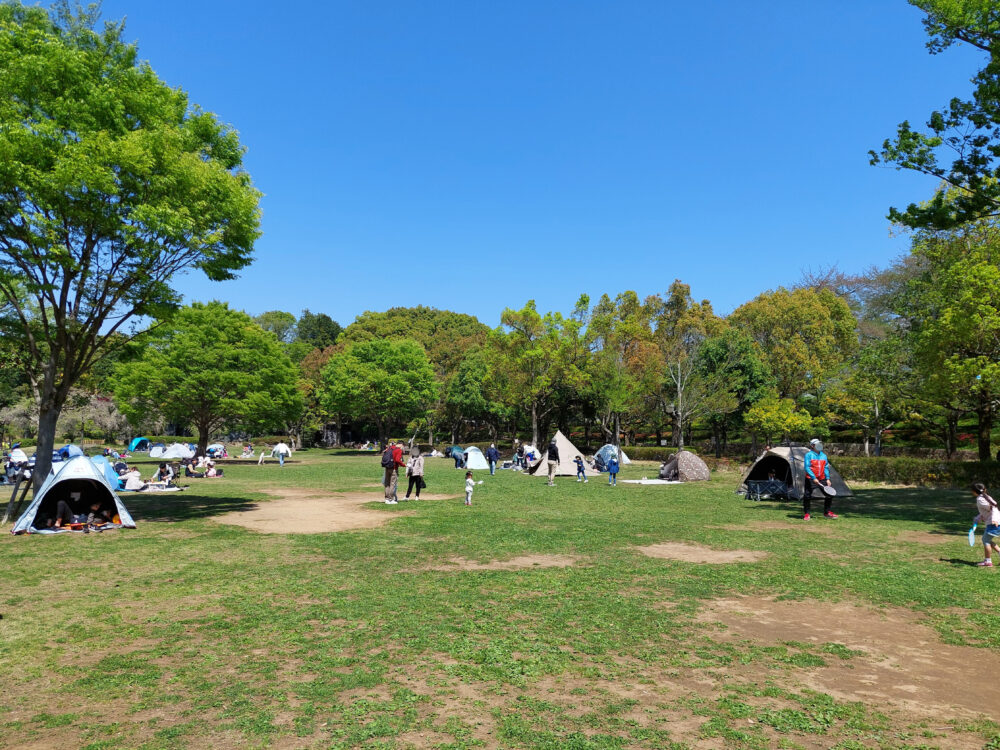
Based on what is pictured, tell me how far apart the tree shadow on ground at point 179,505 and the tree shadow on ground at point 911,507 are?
52.1 feet

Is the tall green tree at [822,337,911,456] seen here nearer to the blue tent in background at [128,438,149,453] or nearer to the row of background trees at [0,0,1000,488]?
the row of background trees at [0,0,1000,488]

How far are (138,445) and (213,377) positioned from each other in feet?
74.0

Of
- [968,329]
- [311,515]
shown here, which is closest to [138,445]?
[311,515]

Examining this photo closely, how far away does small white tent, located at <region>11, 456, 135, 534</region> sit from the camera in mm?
12680

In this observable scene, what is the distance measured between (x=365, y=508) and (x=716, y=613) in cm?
1190

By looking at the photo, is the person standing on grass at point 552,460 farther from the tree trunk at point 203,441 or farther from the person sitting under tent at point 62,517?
the tree trunk at point 203,441

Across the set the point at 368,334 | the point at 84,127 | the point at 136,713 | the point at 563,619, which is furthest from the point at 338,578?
the point at 368,334

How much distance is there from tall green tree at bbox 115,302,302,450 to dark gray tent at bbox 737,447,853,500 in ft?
94.3

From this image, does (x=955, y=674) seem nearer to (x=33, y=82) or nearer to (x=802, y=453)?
(x=802, y=453)

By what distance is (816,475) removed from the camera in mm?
16047

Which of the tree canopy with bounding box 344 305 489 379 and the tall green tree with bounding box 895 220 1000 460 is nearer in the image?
the tall green tree with bounding box 895 220 1000 460

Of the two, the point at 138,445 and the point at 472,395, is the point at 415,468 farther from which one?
the point at 138,445

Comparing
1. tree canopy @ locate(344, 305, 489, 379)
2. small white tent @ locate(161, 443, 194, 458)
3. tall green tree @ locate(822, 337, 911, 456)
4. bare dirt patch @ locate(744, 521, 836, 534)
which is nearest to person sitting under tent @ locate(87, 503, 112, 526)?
bare dirt patch @ locate(744, 521, 836, 534)

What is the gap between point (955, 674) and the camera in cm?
571
